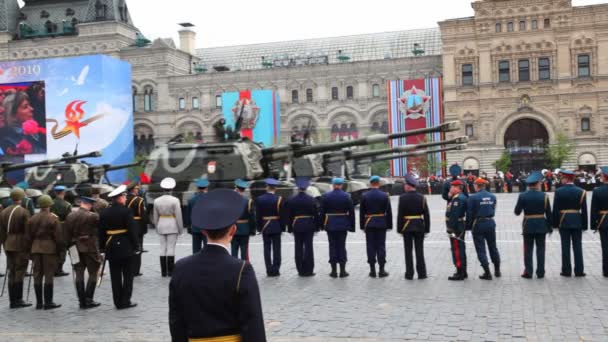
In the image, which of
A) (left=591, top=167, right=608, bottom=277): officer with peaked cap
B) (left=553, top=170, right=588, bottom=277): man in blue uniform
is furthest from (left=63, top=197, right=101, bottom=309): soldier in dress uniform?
(left=591, top=167, right=608, bottom=277): officer with peaked cap

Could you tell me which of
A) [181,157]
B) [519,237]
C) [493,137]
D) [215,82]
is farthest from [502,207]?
Answer: [215,82]

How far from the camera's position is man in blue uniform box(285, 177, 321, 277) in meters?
12.9

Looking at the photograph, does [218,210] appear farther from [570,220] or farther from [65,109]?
[65,109]

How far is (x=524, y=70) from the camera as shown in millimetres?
56156

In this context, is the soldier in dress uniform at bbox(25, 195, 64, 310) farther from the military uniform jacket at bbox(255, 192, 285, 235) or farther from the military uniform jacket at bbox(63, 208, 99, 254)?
the military uniform jacket at bbox(255, 192, 285, 235)

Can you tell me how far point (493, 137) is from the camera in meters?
56.2

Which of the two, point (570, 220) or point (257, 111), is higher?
point (257, 111)

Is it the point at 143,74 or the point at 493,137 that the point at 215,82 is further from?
the point at 493,137

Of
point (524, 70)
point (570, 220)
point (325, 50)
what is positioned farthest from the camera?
point (325, 50)

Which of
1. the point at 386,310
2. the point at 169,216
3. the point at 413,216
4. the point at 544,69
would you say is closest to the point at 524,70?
the point at 544,69

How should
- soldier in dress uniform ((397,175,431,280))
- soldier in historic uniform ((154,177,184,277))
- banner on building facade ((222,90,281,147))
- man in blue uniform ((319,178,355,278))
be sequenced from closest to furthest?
1. soldier in dress uniform ((397,175,431,280))
2. man in blue uniform ((319,178,355,278))
3. soldier in historic uniform ((154,177,184,277))
4. banner on building facade ((222,90,281,147))

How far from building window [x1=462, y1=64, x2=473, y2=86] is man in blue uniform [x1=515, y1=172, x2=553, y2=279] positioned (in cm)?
4669

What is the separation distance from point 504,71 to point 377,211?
1851 inches

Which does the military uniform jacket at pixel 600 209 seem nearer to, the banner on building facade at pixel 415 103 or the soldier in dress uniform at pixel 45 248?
the soldier in dress uniform at pixel 45 248
